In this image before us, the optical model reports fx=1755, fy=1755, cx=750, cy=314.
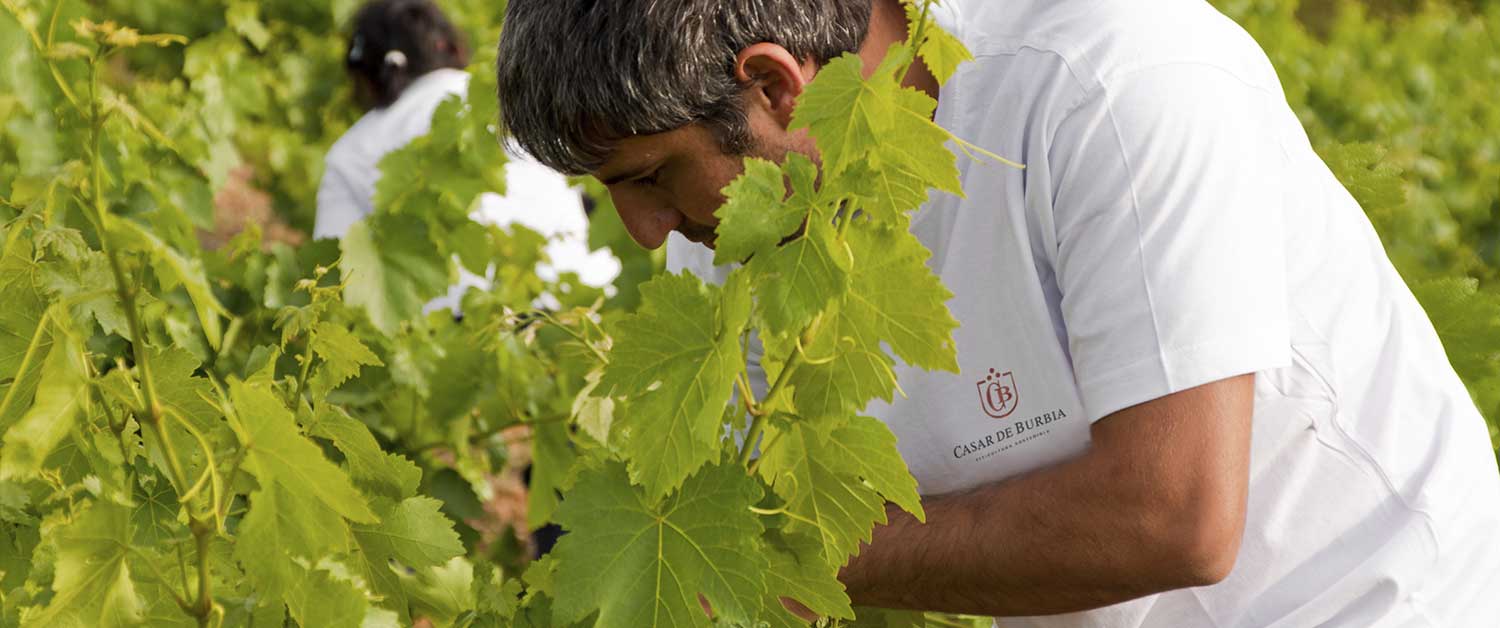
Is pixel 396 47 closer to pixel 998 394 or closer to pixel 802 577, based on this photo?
pixel 998 394

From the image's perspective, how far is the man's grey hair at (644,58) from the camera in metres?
1.73

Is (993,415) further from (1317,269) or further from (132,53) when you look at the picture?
(132,53)

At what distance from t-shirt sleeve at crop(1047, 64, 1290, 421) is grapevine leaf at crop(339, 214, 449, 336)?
6.23 ft

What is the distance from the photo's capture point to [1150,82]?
1.67m

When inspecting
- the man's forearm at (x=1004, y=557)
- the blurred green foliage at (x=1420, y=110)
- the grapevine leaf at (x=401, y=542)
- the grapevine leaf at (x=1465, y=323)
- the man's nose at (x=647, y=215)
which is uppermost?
the man's nose at (x=647, y=215)

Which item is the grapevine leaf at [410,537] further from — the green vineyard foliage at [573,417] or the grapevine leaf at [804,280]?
the grapevine leaf at [804,280]

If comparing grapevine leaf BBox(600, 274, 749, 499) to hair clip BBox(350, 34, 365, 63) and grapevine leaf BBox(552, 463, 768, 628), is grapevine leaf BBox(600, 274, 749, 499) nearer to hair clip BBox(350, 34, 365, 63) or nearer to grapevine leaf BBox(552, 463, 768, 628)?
grapevine leaf BBox(552, 463, 768, 628)

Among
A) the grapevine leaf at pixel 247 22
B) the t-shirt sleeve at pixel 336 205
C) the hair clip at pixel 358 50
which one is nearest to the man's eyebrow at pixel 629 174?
the t-shirt sleeve at pixel 336 205

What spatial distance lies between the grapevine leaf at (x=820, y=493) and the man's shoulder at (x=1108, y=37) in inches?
17.6

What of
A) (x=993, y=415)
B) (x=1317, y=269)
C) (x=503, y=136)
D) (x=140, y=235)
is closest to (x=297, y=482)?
(x=140, y=235)

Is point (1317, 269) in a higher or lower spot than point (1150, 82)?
lower

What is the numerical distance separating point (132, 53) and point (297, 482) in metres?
6.08

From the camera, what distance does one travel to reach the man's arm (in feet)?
5.35

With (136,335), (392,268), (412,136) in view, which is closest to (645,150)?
(136,335)
